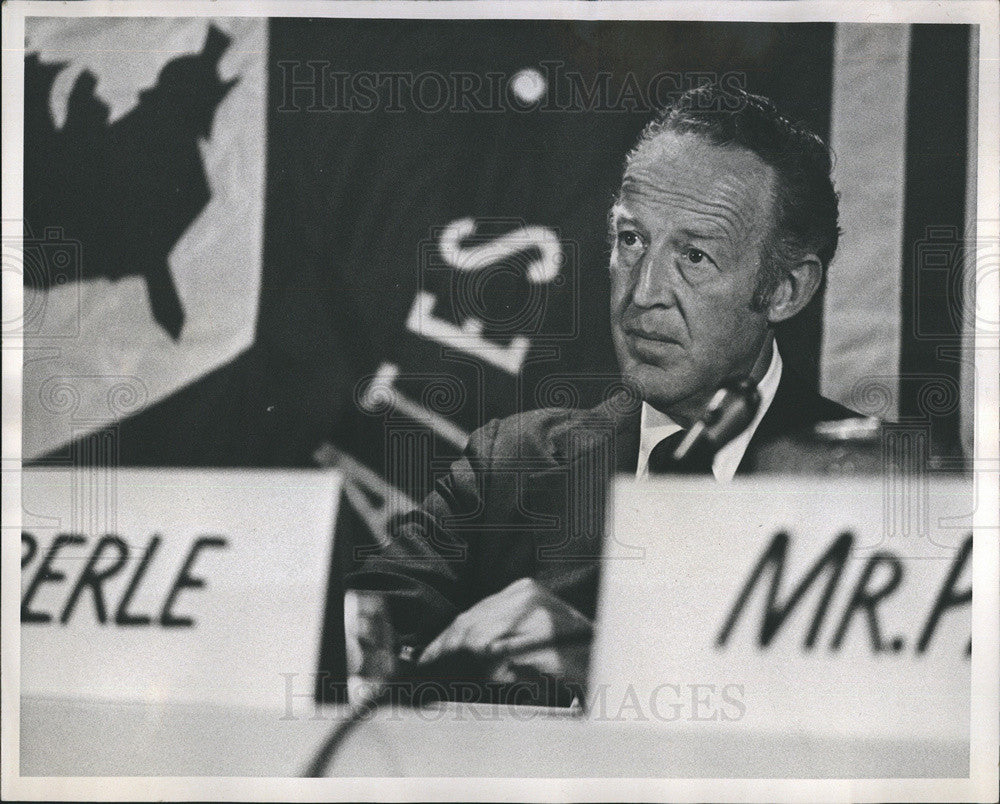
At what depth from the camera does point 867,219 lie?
1.90 m

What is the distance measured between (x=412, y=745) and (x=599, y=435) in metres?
0.77

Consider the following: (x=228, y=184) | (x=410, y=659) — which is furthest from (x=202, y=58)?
(x=410, y=659)

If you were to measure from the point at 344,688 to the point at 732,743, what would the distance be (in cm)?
83

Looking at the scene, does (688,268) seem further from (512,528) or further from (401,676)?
(401,676)

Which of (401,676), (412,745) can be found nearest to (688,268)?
(401,676)

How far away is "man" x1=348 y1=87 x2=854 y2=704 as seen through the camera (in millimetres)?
1877

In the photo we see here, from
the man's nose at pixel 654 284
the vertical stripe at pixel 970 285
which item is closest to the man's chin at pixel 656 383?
the man's nose at pixel 654 284

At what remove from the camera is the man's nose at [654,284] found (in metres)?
1.87

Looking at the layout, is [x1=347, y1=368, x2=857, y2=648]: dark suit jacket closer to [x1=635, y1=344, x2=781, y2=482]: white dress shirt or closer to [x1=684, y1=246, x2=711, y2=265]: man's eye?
[x1=635, y1=344, x2=781, y2=482]: white dress shirt

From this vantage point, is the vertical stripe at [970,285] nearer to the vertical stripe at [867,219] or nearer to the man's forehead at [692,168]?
the vertical stripe at [867,219]

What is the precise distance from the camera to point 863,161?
6.23 feet

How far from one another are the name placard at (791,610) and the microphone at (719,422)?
7 centimetres

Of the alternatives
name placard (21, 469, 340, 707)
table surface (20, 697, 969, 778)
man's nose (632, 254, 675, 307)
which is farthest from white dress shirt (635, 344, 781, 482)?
name placard (21, 469, 340, 707)

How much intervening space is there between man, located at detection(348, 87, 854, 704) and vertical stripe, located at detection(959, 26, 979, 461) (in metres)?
0.30
